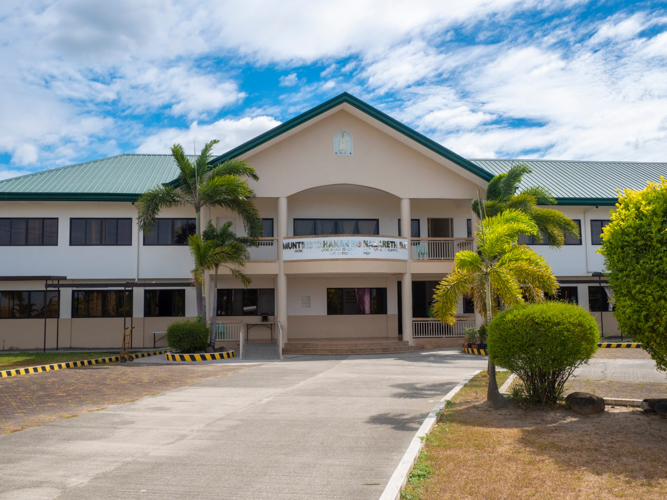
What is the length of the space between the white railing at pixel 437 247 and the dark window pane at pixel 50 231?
1492 cm

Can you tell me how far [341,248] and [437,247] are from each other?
4.93 meters

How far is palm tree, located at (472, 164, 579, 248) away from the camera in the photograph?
20688 millimetres

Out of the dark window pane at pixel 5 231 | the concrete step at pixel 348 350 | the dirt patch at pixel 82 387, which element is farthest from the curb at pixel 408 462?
the dark window pane at pixel 5 231

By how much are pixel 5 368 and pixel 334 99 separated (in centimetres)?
1451

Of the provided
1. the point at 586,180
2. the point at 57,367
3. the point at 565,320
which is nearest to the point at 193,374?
the point at 57,367

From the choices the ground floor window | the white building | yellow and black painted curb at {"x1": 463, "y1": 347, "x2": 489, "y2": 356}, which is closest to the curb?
yellow and black painted curb at {"x1": 463, "y1": 347, "x2": 489, "y2": 356}

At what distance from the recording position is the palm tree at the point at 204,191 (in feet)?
65.8

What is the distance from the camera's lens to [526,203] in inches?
811

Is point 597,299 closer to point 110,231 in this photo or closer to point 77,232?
point 110,231

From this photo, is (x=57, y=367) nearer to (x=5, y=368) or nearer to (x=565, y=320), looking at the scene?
(x=5, y=368)

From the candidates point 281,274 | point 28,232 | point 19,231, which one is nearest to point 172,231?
point 281,274

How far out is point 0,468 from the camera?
611 centimetres

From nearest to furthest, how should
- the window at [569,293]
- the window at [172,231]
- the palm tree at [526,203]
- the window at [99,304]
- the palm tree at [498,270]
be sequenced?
Result: the palm tree at [498,270], the palm tree at [526,203], the window at [99,304], the window at [172,231], the window at [569,293]

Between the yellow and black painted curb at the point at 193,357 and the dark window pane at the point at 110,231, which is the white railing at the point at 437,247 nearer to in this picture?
the yellow and black painted curb at the point at 193,357
